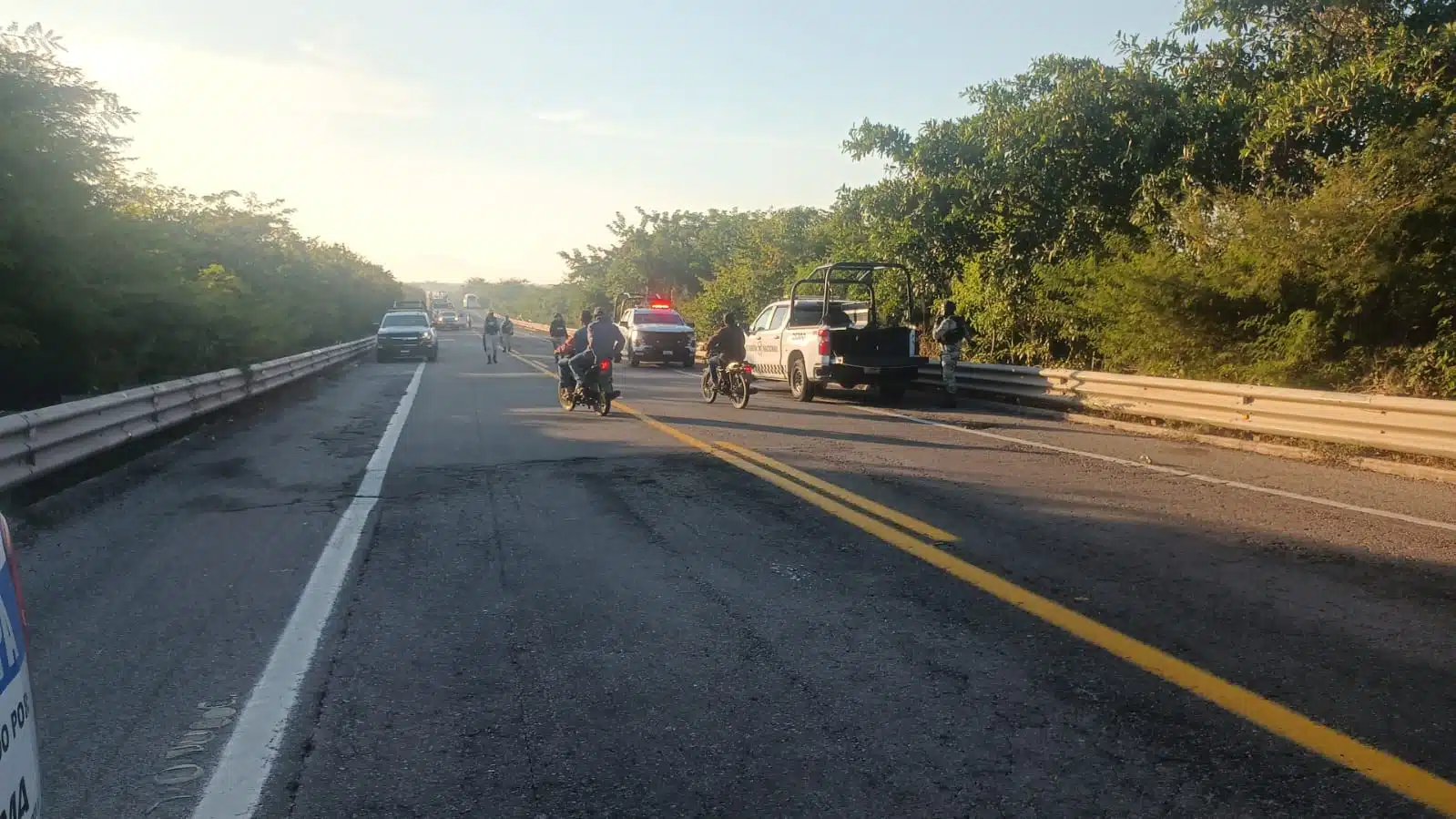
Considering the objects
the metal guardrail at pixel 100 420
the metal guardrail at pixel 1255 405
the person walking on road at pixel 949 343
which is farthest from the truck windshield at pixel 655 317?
the metal guardrail at pixel 100 420

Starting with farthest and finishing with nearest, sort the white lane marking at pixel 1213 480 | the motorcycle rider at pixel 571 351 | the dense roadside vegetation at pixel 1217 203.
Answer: the motorcycle rider at pixel 571 351 < the dense roadside vegetation at pixel 1217 203 < the white lane marking at pixel 1213 480

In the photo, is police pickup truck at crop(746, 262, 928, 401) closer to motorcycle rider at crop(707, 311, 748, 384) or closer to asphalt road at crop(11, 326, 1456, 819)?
motorcycle rider at crop(707, 311, 748, 384)

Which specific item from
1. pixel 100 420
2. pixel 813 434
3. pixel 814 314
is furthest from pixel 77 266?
pixel 814 314

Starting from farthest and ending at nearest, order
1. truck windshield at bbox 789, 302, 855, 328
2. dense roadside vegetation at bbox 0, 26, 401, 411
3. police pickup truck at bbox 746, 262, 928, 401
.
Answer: truck windshield at bbox 789, 302, 855, 328
police pickup truck at bbox 746, 262, 928, 401
dense roadside vegetation at bbox 0, 26, 401, 411

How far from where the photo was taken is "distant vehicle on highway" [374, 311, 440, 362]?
36.8 metres

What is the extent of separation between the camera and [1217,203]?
16578mm

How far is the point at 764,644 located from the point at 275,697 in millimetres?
2109

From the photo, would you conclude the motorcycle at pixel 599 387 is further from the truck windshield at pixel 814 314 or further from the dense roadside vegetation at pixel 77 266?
the dense roadside vegetation at pixel 77 266

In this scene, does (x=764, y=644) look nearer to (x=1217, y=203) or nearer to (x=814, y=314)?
(x=1217, y=203)

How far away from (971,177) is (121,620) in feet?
59.6

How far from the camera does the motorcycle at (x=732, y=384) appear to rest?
1731cm

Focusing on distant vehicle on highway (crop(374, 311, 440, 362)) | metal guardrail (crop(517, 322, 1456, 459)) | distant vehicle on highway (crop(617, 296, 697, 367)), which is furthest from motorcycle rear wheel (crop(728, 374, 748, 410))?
distant vehicle on highway (crop(374, 311, 440, 362))

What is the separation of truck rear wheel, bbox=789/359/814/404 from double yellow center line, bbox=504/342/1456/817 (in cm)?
940

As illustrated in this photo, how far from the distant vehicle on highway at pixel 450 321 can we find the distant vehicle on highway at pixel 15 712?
7651 centimetres
